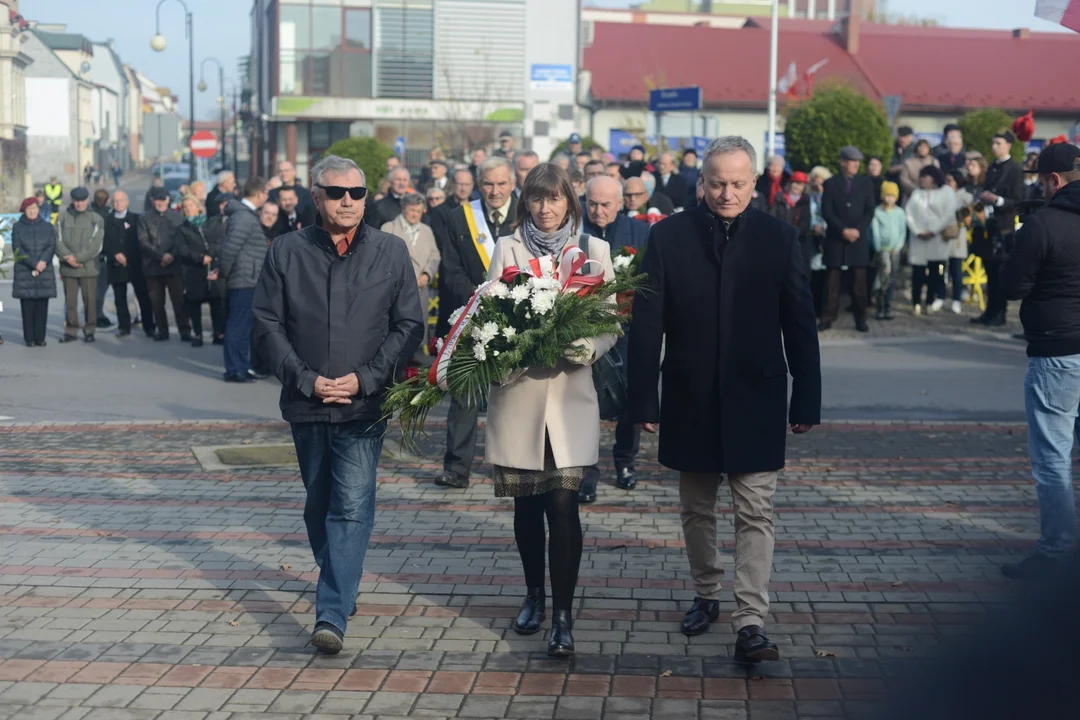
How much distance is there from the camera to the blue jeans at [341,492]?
584cm

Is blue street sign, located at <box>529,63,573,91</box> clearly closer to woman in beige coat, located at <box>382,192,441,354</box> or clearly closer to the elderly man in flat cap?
the elderly man in flat cap

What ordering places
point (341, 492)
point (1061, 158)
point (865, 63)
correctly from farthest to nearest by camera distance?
1. point (865, 63)
2. point (1061, 158)
3. point (341, 492)

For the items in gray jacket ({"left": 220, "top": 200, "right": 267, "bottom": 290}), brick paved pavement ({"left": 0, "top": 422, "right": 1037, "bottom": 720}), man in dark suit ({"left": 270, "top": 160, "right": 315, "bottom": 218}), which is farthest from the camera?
man in dark suit ({"left": 270, "top": 160, "right": 315, "bottom": 218})

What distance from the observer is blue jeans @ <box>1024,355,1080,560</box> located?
6.77 meters

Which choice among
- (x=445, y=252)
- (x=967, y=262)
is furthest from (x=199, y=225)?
(x=967, y=262)

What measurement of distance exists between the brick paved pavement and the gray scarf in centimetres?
166

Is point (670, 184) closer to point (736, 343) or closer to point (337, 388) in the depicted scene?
point (736, 343)

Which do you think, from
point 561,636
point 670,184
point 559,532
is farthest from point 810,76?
point 561,636

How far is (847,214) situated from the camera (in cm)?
1709

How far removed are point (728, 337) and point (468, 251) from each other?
3453 millimetres

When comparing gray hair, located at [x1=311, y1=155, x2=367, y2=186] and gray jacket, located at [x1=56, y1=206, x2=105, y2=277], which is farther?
gray jacket, located at [x1=56, y1=206, x2=105, y2=277]

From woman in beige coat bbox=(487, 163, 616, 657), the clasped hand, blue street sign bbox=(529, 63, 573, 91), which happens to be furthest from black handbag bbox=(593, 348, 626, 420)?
blue street sign bbox=(529, 63, 573, 91)

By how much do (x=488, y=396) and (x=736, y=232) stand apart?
1.28 m

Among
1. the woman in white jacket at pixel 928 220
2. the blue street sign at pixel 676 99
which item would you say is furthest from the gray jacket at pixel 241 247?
the blue street sign at pixel 676 99
